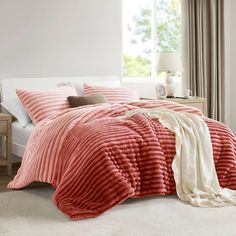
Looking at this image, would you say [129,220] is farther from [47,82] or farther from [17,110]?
[47,82]

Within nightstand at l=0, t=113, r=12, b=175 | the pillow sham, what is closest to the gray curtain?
the pillow sham

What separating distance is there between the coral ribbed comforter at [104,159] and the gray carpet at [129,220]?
9 cm

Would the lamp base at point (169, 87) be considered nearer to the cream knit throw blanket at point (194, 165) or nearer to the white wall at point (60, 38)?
the white wall at point (60, 38)

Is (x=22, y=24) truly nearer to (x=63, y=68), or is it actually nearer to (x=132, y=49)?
(x=63, y=68)

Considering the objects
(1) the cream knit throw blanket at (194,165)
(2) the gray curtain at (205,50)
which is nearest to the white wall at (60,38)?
(2) the gray curtain at (205,50)

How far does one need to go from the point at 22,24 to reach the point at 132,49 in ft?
5.36

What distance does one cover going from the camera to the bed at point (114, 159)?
3.77m

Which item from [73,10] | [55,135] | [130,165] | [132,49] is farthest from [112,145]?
[132,49]

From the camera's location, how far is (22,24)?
611 cm

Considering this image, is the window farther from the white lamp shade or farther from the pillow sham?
the pillow sham

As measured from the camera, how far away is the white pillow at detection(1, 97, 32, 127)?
5514mm

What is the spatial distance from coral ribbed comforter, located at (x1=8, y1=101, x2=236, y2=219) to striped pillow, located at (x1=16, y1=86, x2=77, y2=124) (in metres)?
0.77

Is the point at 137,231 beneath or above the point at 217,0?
beneath

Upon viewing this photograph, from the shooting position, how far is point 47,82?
615 centimetres
